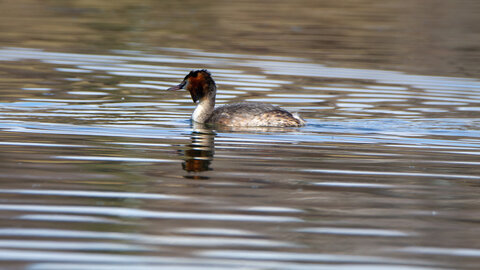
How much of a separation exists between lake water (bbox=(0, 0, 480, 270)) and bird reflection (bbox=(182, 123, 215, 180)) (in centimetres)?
2

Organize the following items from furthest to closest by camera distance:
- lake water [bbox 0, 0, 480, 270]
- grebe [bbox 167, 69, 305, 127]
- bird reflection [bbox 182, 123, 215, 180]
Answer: grebe [bbox 167, 69, 305, 127], bird reflection [bbox 182, 123, 215, 180], lake water [bbox 0, 0, 480, 270]

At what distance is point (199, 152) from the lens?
11.4 meters

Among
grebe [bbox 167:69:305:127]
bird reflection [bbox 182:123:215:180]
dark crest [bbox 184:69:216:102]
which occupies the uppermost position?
dark crest [bbox 184:69:216:102]

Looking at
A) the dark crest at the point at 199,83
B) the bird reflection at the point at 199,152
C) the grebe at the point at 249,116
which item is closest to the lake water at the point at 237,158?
the bird reflection at the point at 199,152

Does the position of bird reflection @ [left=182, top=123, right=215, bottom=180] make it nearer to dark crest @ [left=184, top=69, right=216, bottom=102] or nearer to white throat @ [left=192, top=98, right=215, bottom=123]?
white throat @ [left=192, top=98, right=215, bottom=123]

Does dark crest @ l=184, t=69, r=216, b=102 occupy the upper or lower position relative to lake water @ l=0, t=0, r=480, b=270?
upper

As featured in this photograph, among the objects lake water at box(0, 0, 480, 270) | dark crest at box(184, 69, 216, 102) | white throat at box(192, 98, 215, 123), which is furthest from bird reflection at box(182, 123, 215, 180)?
dark crest at box(184, 69, 216, 102)

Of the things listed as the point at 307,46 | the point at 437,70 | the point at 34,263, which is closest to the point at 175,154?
the point at 34,263

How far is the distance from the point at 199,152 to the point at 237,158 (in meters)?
0.64

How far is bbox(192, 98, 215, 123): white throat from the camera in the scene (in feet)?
46.9

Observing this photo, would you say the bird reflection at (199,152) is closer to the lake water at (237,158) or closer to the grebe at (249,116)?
the lake water at (237,158)

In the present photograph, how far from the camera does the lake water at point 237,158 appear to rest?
7.12 meters

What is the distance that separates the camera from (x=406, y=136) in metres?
13.0

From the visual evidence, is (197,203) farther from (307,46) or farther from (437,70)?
(307,46)
